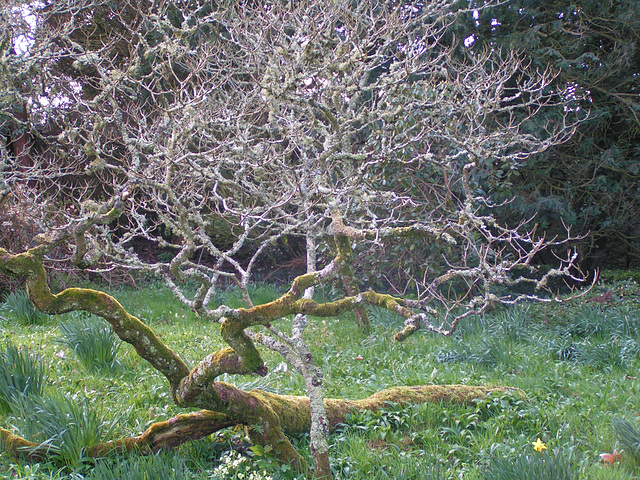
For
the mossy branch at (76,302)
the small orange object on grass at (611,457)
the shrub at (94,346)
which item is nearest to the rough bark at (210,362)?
the mossy branch at (76,302)

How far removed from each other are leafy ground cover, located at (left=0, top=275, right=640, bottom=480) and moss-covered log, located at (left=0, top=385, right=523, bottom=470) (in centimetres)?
7

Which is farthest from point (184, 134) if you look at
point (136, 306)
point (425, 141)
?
point (136, 306)

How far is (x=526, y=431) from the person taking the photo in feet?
10.9

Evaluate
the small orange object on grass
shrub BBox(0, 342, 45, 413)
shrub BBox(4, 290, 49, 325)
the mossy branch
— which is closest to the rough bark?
the mossy branch

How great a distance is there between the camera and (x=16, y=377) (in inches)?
133

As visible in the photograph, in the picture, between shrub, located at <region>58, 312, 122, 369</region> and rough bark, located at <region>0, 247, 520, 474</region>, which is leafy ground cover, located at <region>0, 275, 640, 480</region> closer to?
shrub, located at <region>58, 312, 122, 369</region>

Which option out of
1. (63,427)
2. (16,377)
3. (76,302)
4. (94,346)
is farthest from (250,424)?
(94,346)

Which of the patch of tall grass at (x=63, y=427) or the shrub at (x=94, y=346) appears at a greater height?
the patch of tall grass at (x=63, y=427)

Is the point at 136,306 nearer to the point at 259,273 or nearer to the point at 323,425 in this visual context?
the point at 259,273

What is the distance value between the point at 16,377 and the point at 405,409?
8.86 feet

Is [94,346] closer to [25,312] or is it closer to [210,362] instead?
[210,362]

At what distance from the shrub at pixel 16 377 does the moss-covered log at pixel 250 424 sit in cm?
55

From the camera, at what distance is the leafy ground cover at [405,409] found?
8.87ft

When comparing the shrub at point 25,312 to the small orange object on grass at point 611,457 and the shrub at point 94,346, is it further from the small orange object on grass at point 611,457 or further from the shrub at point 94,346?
the small orange object on grass at point 611,457
